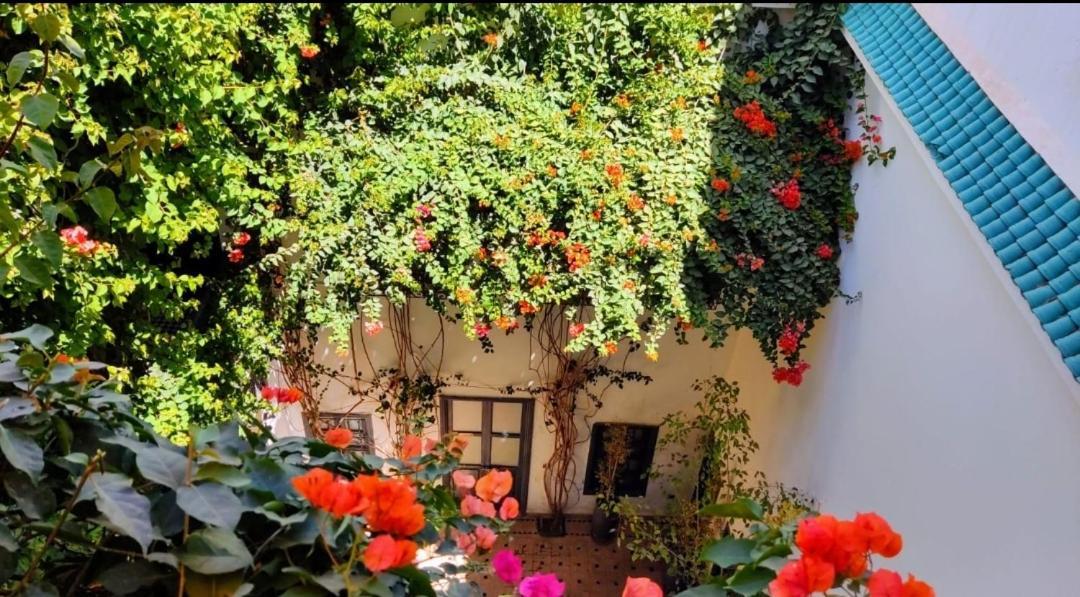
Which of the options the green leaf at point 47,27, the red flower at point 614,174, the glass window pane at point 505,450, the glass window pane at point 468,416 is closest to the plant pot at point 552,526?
the glass window pane at point 505,450

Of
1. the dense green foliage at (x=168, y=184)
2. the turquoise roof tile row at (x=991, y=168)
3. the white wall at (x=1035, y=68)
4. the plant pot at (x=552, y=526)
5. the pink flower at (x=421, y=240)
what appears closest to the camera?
the turquoise roof tile row at (x=991, y=168)

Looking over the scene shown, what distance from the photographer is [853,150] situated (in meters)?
2.96

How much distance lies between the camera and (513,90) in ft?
9.86

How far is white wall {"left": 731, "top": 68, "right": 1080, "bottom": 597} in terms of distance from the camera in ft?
5.53

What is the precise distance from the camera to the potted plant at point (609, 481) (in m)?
4.43

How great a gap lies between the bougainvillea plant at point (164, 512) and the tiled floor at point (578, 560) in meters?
3.47

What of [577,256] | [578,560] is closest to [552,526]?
[578,560]

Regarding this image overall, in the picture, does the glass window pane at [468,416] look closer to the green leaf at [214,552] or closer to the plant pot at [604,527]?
the plant pot at [604,527]

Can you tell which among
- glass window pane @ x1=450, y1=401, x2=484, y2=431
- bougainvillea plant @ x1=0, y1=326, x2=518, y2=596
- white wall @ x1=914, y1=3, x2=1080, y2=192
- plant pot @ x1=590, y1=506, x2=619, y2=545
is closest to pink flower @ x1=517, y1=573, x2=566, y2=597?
bougainvillea plant @ x1=0, y1=326, x2=518, y2=596

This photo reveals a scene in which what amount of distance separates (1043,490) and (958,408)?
45cm

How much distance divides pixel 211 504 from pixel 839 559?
81 centimetres

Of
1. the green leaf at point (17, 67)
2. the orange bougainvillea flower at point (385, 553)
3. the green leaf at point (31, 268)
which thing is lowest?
the orange bougainvillea flower at point (385, 553)

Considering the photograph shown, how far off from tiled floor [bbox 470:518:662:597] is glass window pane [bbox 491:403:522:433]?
0.75 m

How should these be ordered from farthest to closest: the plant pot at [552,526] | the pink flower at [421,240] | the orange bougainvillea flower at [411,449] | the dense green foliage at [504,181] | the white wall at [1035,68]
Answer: the plant pot at [552,526]
the pink flower at [421,240]
the dense green foliage at [504,181]
the white wall at [1035,68]
the orange bougainvillea flower at [411,449]
